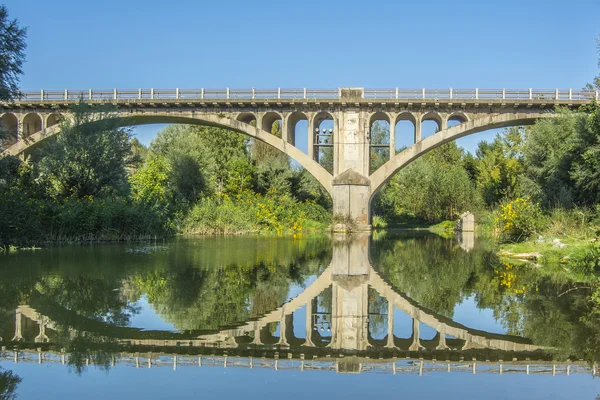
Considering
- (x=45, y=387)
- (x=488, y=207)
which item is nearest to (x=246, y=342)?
(x=45, y=387)

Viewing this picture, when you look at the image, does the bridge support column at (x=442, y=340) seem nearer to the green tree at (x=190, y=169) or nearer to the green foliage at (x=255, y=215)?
the green foliage at (x=255, y=215)

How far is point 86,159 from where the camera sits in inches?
1101

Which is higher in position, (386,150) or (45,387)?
(386,150)

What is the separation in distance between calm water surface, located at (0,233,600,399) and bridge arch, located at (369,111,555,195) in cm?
2414

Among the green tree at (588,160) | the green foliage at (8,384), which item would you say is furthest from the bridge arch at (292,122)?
the green foliage at (8,384)

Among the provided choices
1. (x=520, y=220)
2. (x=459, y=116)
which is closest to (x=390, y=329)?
(x=520, y=220)

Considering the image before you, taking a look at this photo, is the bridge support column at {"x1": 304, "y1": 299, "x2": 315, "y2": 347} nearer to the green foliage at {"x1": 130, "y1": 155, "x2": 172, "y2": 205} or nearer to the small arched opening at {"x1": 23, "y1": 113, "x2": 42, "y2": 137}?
the green foliage at {"x1": 130, "y1": 155, "x2": 172, "y2": 205}

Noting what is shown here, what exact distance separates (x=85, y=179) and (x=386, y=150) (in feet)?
141

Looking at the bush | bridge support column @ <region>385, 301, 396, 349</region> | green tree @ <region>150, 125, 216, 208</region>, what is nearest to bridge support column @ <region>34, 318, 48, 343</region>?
bridge support column @ <region>385, 301, 396, 349</region>

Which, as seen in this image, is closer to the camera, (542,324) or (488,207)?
(542,324)

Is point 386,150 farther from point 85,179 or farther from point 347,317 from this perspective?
point 347,317

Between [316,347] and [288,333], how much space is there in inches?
28.2

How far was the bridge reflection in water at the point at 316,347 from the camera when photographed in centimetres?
729

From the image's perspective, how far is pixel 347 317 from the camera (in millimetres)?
10023
